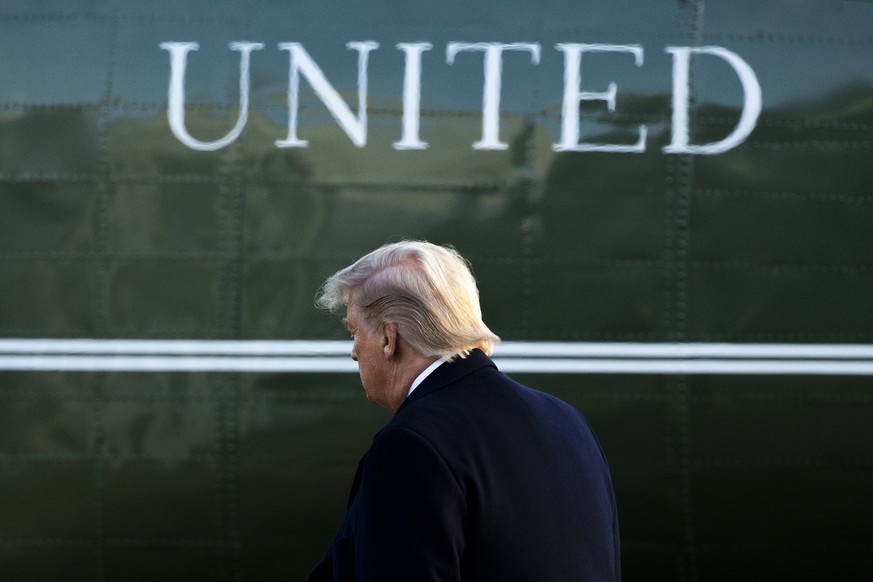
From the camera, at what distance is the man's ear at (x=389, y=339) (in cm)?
208

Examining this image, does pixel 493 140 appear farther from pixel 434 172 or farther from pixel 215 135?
pixel 215 135

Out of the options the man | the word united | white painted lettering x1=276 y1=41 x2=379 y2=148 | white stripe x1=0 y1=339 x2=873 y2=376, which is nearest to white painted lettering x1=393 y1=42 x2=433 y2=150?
the word united

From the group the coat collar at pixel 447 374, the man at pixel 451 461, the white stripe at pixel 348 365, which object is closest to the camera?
the man at pixel 451 461

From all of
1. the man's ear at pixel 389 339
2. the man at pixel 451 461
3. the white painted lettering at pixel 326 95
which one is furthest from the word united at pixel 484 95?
the man's ear at pixel 389 339

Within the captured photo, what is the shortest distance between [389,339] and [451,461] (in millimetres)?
317

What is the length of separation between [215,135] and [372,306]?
1.80 metres

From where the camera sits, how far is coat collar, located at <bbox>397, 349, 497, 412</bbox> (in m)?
2.04

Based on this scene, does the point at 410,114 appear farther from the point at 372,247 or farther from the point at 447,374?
the point at 447,374

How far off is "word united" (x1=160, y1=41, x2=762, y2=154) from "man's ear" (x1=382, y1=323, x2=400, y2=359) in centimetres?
168

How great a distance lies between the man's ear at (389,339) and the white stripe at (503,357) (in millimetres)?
1534

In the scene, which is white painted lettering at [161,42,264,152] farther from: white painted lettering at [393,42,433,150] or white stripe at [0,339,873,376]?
white stripe at [0,339,873,376]

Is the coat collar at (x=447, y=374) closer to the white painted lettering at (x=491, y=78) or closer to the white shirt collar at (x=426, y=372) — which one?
the white shirt collar at (x=426, y=372)

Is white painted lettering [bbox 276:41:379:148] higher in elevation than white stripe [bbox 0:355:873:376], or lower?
higher

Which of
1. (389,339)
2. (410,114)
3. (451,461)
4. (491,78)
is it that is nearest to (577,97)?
(491,78)
